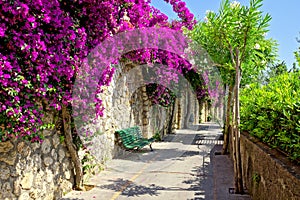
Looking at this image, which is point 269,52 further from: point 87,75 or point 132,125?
point 132,125

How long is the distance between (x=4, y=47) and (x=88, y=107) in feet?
5.58

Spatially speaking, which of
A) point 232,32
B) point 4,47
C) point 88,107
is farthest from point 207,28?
point 4,47

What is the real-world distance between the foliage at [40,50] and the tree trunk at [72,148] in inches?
16.7

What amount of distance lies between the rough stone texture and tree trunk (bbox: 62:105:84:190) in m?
2.38

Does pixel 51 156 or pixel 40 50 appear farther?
pixel 51 156

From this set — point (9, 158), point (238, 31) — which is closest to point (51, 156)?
point (9, 158)

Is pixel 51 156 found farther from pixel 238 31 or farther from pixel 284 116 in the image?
pixel 238 31

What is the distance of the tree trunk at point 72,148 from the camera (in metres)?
3.98

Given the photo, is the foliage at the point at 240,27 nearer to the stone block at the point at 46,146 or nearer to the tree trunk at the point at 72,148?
the tree trunk at the point at 72,148

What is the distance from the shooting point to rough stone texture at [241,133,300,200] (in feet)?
6.82

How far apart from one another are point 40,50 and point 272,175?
2.53 metres

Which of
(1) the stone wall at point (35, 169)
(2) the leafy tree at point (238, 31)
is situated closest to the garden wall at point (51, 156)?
(1) the stone wall at point (35, 169)

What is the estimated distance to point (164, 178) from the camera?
493 centimetres

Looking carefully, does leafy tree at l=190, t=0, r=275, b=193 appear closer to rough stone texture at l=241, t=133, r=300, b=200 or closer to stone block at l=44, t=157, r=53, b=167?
rough stone texture at l=241, t=133, r=300, b=200
